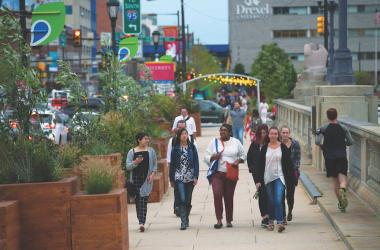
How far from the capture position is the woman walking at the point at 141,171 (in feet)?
41.5

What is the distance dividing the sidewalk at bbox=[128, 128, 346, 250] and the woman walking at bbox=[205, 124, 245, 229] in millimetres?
497

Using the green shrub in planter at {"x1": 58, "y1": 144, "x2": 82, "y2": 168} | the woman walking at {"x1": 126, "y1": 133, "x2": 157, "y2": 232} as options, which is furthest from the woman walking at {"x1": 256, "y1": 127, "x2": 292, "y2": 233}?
the green shrub in planter at {"x1": 58, "y1": 144, "x2": 82, "y2": 168}

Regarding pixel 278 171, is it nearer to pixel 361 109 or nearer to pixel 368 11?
pixel 361 109

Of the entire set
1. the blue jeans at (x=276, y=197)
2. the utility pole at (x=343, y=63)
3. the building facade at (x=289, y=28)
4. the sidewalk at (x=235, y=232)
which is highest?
the building facade at (x=289, y=28)

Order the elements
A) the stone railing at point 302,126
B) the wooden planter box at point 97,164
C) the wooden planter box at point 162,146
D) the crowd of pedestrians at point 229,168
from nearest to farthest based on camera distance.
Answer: the wooden planter box at point 97,164 < the crowd of pedestrians at point 229,168 < the wooden planter box at point 162,146 < the stone railing at point 302,126

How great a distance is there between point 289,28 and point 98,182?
11669 cm

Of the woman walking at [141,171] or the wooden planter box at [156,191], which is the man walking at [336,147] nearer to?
the woman walking at [141,171]

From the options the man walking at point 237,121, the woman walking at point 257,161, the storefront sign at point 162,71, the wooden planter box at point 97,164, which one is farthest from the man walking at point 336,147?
the storefront sign at point 162,71

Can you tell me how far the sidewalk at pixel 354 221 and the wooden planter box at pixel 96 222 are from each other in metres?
2.76

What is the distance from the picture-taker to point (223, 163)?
12727 millimetres

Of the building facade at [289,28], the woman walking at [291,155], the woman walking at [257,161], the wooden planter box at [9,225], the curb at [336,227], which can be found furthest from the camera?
the building facade at [289,28]

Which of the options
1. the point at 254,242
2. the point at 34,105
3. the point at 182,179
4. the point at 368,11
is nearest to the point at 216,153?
the point at 182,179

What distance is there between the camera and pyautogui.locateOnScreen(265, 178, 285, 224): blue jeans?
39.6ft

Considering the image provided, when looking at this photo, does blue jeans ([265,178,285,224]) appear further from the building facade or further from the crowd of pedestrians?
the building facade
